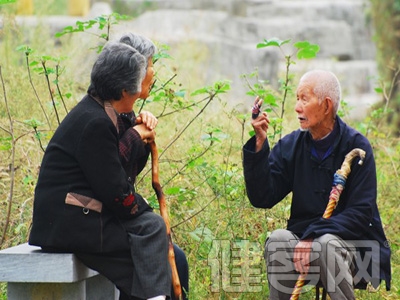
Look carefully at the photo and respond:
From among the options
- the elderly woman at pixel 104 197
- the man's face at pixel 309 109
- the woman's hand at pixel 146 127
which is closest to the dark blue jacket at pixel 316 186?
the man's face at pixel 309 109

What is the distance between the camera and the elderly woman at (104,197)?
3.80 metres

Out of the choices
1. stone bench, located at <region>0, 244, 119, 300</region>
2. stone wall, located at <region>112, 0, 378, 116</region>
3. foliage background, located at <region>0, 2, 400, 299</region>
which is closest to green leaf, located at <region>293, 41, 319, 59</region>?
Answer: foliage background, located at <region>0, 2, 400, 299</region>

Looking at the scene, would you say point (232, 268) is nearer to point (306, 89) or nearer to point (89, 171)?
point (306, 89)

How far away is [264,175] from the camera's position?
4.41m

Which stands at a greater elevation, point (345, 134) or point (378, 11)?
point (378, 11)

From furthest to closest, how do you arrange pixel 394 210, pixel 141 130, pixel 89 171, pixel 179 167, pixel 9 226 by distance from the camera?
pixel 394 210, pixel 179 167, pixel 9 226, pixel 141 130, pixel 89 171

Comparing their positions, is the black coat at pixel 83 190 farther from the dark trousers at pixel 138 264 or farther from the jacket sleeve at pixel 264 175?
the jacket sleeve at pixel 264 175

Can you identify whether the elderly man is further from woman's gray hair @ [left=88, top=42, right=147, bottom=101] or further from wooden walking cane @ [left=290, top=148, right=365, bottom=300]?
woman's gray hair @ [left=88, top=42, right=147, bottom=101]

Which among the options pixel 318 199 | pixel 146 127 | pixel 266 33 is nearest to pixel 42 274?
pixel 146 127

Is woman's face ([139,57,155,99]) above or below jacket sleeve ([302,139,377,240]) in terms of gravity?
above

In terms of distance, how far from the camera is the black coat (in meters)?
3.79

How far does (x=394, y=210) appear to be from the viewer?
648 centimetres

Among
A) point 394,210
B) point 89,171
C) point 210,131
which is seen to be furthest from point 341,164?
point 394,210

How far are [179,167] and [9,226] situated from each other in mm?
1243
